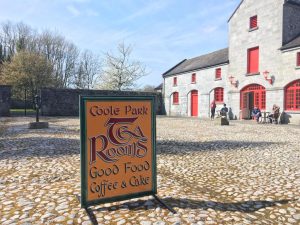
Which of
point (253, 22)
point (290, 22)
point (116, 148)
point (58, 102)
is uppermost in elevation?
point (253, 22)

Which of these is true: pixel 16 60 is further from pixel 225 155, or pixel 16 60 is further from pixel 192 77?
pixel 225 155

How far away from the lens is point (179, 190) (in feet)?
14.0

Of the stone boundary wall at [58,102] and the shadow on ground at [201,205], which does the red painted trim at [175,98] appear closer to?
the stone boundary wall at [58,102]

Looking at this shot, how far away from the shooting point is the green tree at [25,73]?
30.1 metres

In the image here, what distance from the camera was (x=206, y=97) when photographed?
26.6 m

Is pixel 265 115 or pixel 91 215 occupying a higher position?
pixel 265 115

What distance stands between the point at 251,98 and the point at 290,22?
6.47 metres

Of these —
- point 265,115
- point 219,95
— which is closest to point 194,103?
point 219,95

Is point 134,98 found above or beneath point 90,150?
above

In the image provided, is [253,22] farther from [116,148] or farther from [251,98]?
[116,148]

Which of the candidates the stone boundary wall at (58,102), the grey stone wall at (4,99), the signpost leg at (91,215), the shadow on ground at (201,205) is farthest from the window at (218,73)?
the signpost leg at (91,215)

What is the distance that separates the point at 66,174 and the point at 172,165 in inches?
89.7

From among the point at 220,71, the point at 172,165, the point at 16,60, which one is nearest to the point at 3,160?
the point at 172,165

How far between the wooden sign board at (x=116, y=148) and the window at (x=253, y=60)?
19.8m
